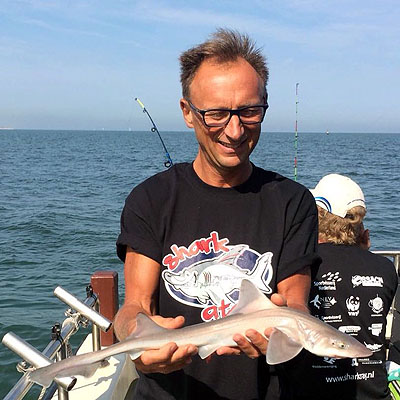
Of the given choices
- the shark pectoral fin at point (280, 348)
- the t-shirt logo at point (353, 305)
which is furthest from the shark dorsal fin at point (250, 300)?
the t-shirt logo at point (353, 305)

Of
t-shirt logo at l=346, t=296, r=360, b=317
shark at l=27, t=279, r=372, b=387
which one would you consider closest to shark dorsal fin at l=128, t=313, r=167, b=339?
shark at l=27, t=279, r=372, b=387

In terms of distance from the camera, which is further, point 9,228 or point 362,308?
point 9,228

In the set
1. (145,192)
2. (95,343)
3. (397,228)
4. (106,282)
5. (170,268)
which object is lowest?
(397,228)

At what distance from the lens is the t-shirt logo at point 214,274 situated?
2428 mm

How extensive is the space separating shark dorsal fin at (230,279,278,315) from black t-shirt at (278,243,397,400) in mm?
1324

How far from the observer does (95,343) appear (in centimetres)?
422

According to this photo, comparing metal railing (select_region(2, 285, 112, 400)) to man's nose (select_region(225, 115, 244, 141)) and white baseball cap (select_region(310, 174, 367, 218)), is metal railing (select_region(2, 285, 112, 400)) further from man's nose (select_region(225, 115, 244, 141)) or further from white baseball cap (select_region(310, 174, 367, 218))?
white baseball cap (select_region(310, 174, 367, 218))

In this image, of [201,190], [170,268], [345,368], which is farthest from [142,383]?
[345,368]

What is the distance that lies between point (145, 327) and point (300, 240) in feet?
2.78

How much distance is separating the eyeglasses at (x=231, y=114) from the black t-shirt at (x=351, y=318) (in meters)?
1.50

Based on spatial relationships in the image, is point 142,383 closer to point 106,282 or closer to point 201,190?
point 201,190

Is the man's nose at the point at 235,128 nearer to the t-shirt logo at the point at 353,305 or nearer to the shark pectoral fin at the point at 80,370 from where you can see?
the shark pectoral fin at the point at 80,370

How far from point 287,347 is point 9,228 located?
17.0 m

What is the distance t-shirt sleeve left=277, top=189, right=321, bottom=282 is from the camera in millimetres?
2393
